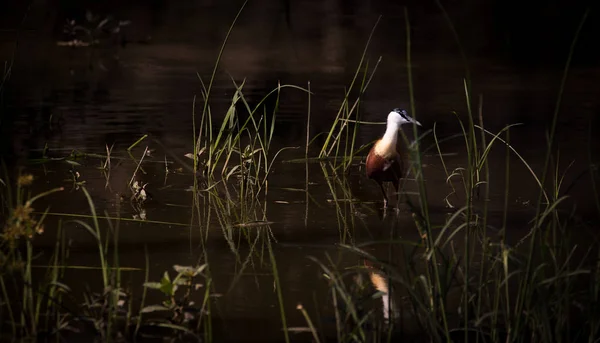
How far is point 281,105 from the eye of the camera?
27.4 feet

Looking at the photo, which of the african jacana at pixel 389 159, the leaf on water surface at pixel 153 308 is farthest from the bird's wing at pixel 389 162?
the leaf on water surface at pixel 153 308

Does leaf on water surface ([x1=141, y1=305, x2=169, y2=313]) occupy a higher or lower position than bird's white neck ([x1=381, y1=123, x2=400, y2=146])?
lower

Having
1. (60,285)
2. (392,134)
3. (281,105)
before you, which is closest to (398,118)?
(392,134)

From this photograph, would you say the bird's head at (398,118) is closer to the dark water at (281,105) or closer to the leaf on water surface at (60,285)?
the dark water at (281,105)

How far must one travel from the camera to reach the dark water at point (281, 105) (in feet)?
13.9

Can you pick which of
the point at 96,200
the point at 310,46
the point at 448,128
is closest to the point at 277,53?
the point at 310,46

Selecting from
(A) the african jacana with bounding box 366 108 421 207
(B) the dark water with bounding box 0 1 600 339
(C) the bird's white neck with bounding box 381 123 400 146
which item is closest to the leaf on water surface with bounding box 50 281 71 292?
(B) the dark water with bounding box 0 1 600 339

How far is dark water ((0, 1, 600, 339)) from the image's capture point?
4234 millimetres

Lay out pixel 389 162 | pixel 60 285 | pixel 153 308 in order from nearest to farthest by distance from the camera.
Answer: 1. pixel 60 285
2. pixel 153 308
3. pixel 389 162

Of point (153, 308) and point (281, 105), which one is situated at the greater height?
point (153, 308)

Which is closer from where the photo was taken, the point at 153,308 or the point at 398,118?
the point at 153,308

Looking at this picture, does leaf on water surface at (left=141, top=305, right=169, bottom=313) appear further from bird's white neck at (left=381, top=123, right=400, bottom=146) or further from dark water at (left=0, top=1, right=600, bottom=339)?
bird's white neck at (left=381, top=123, right=400, bottom=146)

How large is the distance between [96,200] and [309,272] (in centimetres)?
147

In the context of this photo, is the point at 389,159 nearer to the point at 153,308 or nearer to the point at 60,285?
the point at 153,308
